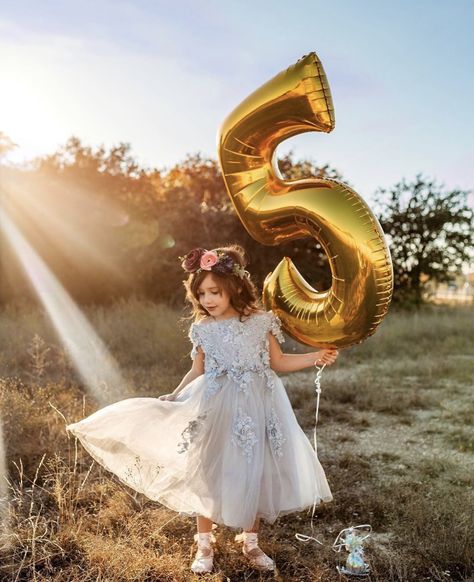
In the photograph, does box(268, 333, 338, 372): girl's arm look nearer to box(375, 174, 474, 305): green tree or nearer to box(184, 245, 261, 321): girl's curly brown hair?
box(184, 245, 261, 321): girl's curly brown hair

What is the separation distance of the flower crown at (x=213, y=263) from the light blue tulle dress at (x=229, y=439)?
25 cm

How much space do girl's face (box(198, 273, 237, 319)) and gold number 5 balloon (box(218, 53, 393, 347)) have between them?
0.23 meters

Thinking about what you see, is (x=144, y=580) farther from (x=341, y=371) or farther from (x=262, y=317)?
(x=341, y=371)

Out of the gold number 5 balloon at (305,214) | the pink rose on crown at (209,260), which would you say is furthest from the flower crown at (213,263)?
the gold number 5 balloon at (305,214)

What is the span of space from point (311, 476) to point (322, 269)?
10523mm

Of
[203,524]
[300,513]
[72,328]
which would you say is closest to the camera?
[203,524]

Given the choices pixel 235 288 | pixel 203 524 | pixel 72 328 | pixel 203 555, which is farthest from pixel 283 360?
pixel 72 328

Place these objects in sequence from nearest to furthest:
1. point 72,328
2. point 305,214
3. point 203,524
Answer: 1. point 305,214
2. point 203,524
3. point 72,328

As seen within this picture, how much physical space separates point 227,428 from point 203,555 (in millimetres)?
610

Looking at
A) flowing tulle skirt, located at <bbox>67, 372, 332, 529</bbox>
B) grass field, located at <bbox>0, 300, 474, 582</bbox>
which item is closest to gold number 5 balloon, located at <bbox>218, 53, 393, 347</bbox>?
flowing tulle skirt, located at <bbox>67, 372, 332, 529</bbox>

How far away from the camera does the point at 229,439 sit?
288 centimetres

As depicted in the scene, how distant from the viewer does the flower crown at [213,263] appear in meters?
2.95

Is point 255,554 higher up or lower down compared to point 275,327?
lower down

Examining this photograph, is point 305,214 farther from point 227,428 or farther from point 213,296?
point 227,428
